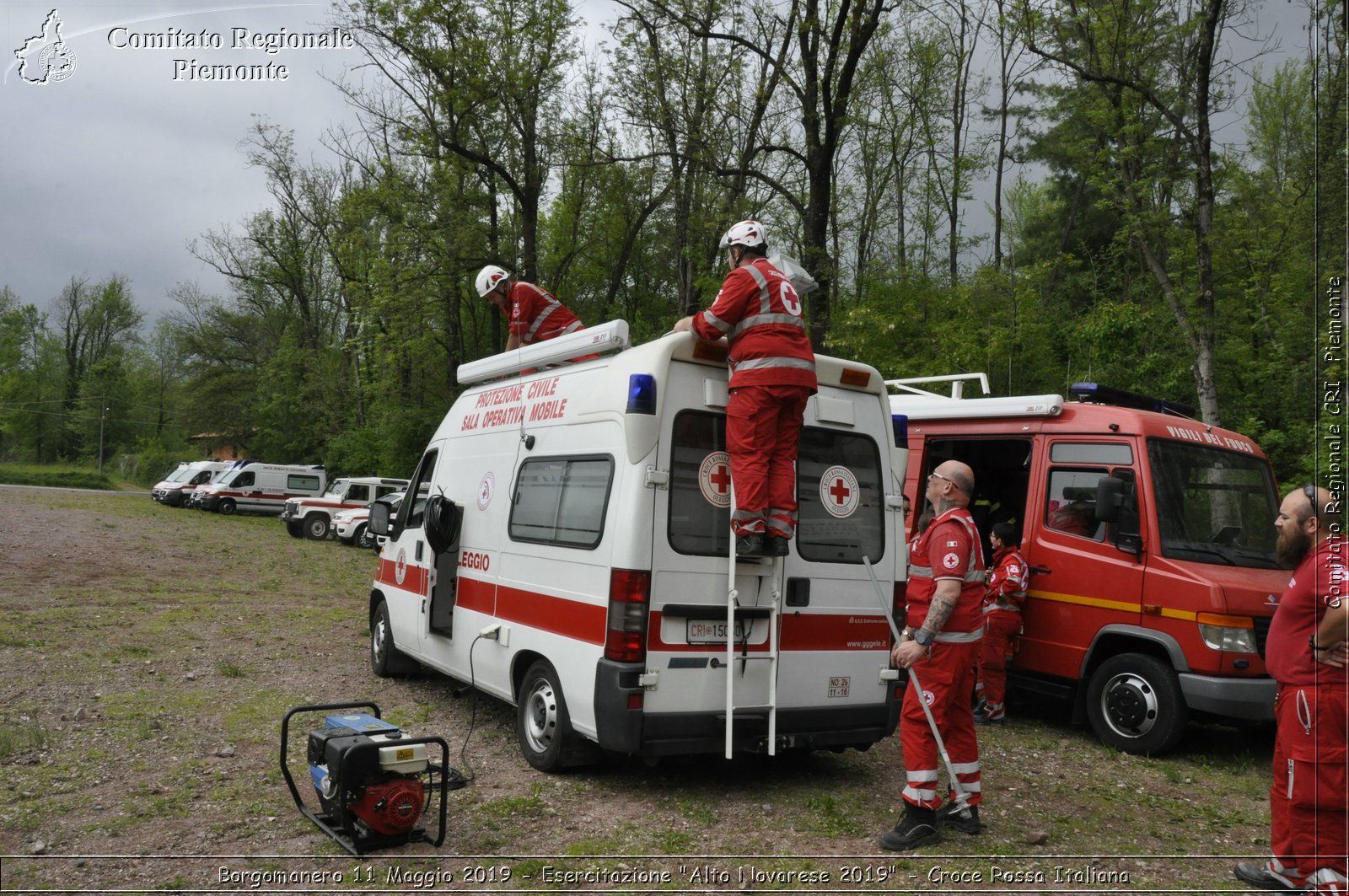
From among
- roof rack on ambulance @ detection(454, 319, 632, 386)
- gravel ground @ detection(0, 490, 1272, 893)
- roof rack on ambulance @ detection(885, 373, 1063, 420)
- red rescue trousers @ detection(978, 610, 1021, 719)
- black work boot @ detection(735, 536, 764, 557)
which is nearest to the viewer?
gravel ground @ detection(0, 490, 1272, 893)

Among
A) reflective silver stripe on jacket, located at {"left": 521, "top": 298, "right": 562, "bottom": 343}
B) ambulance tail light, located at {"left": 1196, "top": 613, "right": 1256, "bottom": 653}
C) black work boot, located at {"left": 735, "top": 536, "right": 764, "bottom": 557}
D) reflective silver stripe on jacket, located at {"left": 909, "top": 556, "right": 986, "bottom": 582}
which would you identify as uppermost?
reflective silver stripe on jacket, located at {"left": 521, "top": 298, "right": 562, "bottom": 343}

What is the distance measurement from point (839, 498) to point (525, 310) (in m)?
3.55

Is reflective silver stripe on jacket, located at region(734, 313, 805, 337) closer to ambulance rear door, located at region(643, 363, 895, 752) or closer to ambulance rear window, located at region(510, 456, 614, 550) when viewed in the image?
ambulance rear door, located at region(643, 363, 895, 752)

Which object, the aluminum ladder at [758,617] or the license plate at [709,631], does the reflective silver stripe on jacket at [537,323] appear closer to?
the aluminum ladder at [758,617]

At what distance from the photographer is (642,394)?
18.0 feet

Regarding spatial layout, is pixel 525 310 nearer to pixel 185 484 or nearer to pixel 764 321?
pixel 764 321

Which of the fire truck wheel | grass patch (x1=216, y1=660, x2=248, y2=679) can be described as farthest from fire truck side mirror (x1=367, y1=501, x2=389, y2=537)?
the fire truck wheel

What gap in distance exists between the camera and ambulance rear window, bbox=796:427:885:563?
19.8ft

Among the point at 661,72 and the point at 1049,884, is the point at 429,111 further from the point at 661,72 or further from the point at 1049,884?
the point at 1049,884

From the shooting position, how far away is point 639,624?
5.35m

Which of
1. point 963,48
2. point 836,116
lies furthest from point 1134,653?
point 963,48

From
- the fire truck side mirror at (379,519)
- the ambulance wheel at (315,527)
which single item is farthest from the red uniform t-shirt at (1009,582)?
the ambulance wheel at (315,527)

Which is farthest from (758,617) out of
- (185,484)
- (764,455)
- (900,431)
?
(185,484)

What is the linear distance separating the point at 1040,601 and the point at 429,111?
884 inches
